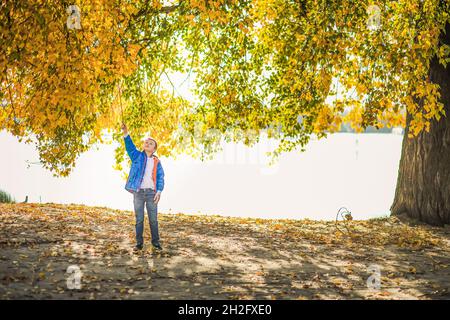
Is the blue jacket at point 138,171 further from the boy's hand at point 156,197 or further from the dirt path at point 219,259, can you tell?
the dirt path at point 219,259

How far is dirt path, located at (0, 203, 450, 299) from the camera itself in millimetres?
7211

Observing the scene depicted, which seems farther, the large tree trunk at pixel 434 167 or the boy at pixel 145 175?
the large tree trunk at pixel 434 167

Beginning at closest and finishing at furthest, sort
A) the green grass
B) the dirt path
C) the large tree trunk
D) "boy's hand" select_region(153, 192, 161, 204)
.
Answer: the dirt path → "boy's hand" select_region(153, 192, 161, 204) → the large tree trunk → the green grass

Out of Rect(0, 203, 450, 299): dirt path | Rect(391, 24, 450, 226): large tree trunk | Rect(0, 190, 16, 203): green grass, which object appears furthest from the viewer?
Rect(0, 190, 16, 203): green grass

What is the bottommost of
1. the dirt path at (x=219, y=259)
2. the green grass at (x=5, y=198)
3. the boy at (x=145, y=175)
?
the dirt path at (x=219, y=259)

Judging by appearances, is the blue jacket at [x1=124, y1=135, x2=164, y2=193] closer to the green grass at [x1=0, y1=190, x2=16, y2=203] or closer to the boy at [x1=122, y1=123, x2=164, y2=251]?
the boy at [x1=122, y1=123, x2=164, y2=251]

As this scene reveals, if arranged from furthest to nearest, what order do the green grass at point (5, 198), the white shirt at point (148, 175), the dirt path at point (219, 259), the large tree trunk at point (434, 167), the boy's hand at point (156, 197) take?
the green grass at point (5, 198) → the large tree trunk at point (434, 167) → the white shirt at point (148, 175) → the boy's hand at point (156, 197) → the dirt path at point (219, 259)

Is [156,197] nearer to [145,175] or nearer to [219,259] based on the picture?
[145,175]

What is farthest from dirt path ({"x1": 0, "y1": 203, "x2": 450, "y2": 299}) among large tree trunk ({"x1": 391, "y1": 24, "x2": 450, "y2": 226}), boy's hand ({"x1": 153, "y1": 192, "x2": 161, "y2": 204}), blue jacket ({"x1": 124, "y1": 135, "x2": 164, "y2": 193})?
blue jacket ({"x1": 124, "y1": 135, "x2": 164, "y2": 193})

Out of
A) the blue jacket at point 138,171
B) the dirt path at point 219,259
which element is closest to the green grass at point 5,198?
the dirt path at point 219,259

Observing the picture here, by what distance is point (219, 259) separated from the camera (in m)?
9.24

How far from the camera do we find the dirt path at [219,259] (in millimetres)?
7211
